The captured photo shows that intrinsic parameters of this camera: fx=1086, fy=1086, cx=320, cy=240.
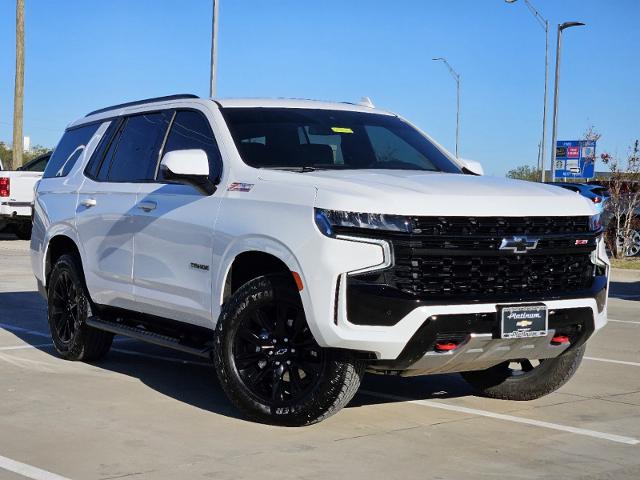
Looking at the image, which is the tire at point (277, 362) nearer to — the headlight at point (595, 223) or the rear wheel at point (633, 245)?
the headlight at point (595, 223)

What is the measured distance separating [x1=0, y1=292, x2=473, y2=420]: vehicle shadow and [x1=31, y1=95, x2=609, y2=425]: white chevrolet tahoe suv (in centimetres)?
36

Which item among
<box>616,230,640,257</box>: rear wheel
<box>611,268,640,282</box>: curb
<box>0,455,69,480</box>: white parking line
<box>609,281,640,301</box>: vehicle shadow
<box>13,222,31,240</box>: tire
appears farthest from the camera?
<box>616,230,640,257</box>: rear wheel

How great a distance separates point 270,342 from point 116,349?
3402mm

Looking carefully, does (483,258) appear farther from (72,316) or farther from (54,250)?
(54,250)

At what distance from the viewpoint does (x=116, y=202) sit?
785 cm

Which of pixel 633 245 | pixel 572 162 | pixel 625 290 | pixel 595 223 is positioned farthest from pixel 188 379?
pixel 572 162

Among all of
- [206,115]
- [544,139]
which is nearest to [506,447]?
[206,115]

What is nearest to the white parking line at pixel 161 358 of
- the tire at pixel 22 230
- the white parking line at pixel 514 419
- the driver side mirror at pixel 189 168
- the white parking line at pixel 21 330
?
the white parking line at pixel 21 330

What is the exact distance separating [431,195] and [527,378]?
194 centimetres

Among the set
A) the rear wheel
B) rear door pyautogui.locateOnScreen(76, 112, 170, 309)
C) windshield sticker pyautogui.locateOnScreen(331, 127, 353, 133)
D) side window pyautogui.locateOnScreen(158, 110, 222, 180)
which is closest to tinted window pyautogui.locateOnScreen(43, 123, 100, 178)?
rear door pyautogui.locateOnScreen(76, 112, 170, 309)

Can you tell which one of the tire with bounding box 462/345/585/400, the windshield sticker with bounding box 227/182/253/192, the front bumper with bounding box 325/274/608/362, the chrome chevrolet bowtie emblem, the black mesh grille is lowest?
the tire with bounding box 462/345/585/400

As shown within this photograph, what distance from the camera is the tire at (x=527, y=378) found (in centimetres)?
699

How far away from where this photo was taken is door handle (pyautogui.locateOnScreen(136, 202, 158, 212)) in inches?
289

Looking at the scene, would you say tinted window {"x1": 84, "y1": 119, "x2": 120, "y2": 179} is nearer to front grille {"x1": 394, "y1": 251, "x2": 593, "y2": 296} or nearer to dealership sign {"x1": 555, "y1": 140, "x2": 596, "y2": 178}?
front grille {"x1": 394, "y1": 251, "x2": 593, "y2": 296}
